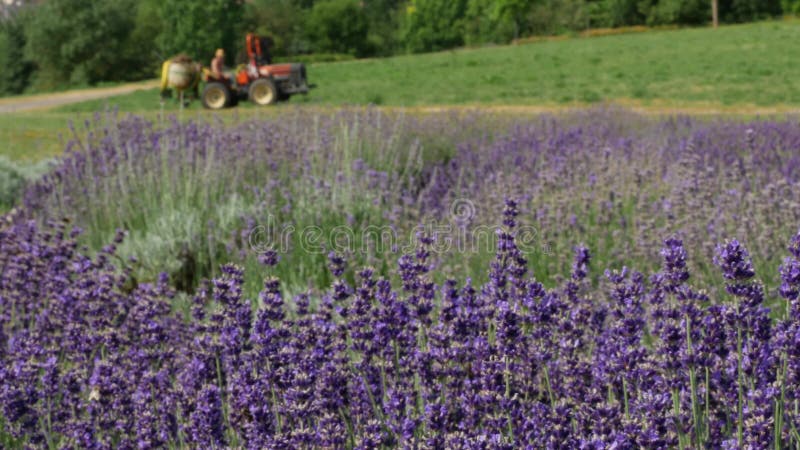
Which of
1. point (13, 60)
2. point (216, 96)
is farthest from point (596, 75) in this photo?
point (13, 60)

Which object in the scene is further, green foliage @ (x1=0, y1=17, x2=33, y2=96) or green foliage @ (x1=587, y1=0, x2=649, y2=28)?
green foliage @ (x1=587, y1=0, x2=649, y2=28)

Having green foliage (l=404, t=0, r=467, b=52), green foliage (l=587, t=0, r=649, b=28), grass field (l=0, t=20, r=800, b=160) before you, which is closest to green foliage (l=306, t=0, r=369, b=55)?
green foliage (l=404, t=0, r=467, b=52)

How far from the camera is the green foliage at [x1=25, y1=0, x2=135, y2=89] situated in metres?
47.1

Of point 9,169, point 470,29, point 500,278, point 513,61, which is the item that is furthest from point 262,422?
point 470,29

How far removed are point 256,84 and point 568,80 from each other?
9562 mm

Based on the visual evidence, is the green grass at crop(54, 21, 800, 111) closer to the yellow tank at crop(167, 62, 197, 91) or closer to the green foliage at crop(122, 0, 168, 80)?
the yellow tank at crop(167, 62, 197, 91)

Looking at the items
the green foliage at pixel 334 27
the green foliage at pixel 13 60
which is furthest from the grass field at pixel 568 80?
the green foliage at pixel 334 27

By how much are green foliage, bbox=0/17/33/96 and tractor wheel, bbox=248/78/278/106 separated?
116 ft

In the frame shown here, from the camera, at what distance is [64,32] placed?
47.7 meters

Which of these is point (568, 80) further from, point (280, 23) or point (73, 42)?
point (280, 23)

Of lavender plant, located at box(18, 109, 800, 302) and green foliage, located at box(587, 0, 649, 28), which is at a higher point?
green foliage, located at box(587, 0, 649, 28)

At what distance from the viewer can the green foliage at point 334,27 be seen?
64500 mm

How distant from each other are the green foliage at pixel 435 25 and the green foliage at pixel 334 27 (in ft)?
14.0

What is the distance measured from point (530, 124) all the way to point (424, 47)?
57.4m
